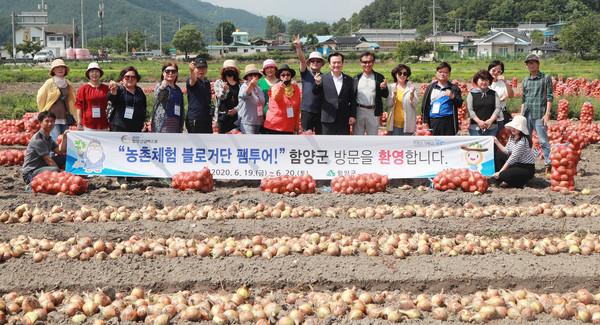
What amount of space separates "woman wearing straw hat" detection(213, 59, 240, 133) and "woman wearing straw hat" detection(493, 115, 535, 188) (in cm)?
368

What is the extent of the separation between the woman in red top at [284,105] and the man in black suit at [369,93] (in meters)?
0.86

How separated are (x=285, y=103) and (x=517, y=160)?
318 centimetres

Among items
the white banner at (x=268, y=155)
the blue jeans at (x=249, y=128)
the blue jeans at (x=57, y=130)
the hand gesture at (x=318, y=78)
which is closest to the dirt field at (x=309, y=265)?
the white banner at (x=268, y=155)

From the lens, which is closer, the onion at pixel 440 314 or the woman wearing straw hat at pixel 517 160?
the onion at pixel 440 314

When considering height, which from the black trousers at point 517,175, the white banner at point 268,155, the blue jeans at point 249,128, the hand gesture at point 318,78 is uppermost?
the hand gesture at point 318,78

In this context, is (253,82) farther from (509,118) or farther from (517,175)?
(509,118)

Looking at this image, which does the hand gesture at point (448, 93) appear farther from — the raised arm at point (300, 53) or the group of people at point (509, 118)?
the raised arm at point (300, 53)

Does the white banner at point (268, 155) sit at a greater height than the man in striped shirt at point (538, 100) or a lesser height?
lesser

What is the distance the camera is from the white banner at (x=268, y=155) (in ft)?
25.6

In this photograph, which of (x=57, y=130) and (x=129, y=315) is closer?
(x=129, y=315)

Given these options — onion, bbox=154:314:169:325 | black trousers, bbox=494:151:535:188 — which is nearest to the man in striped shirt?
black trousers, bbox=494:151:535:188

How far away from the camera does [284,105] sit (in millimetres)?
7711

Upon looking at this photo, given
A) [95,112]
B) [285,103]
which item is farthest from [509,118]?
[95,112]

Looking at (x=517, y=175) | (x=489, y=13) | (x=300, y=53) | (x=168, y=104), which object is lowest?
(x=517, y=175)
